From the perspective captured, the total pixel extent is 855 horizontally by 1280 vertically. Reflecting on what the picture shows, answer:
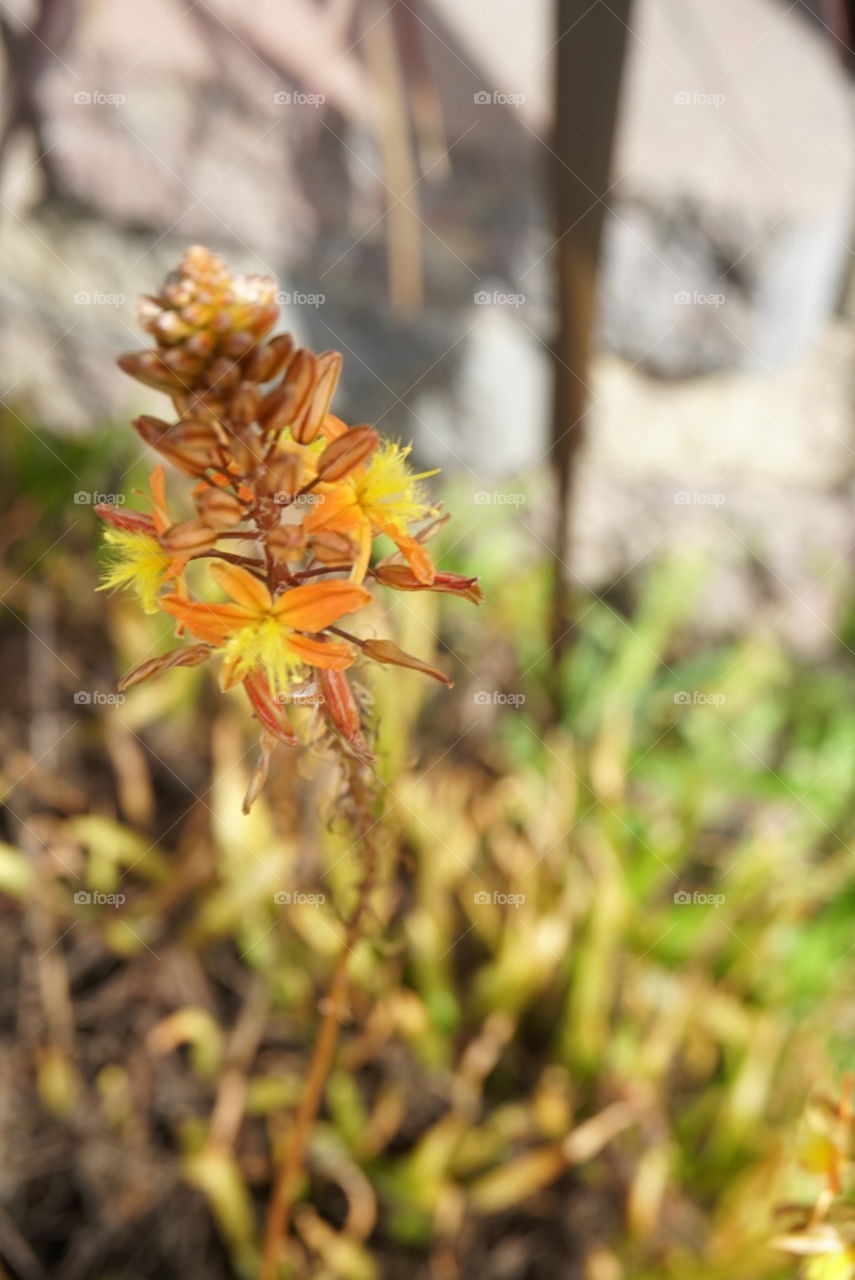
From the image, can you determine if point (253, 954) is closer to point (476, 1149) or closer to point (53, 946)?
point (53, 946)

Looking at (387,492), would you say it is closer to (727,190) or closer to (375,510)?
(375,510)

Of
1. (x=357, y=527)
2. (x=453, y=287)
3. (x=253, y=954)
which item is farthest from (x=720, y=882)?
(x=357, y=527)

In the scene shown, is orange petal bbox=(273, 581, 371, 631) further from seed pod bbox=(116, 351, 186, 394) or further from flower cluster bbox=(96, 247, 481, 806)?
seed pod bbox=(116, 351, 186, 394)

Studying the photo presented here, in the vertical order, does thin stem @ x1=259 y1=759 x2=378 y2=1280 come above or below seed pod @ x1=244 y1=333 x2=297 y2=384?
below

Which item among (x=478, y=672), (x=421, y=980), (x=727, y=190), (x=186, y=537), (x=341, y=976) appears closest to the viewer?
(x=186, y=537)

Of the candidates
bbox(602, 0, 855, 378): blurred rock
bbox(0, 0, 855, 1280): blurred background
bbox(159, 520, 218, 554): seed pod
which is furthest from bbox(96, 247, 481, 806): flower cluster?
bbox(602, 0, 855, 378): blurred rock

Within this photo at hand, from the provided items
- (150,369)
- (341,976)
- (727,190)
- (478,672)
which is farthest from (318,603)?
(727,190)
